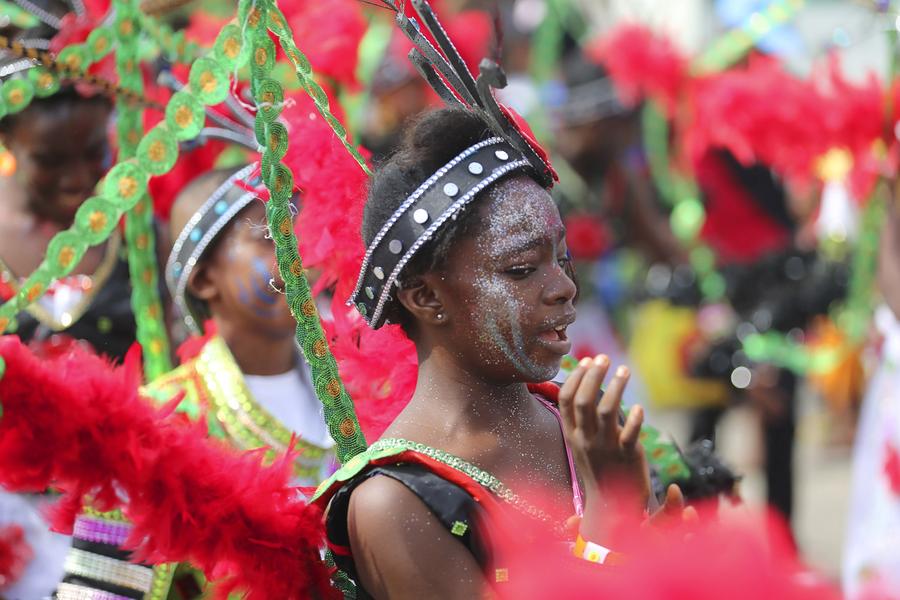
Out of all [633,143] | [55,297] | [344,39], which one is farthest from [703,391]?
[55,297]

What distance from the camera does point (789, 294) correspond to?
6551 mm

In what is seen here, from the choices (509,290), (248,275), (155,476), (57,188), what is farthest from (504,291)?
(57,188)

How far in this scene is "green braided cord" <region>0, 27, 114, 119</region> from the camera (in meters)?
3.33

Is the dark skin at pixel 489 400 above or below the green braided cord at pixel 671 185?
below

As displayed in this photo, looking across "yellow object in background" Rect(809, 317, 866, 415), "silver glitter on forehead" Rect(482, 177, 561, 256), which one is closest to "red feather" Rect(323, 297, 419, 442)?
"silver glitter on forehead" Rect(482, 177, 561, 256)

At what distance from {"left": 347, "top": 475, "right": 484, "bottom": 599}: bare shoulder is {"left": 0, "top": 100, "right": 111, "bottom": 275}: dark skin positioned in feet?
6.46

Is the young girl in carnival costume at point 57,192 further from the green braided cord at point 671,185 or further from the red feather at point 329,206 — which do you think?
the green braided cord at point 671,185

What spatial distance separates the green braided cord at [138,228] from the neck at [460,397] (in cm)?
124

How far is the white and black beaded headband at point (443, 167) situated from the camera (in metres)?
2.37

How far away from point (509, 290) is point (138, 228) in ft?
4.91

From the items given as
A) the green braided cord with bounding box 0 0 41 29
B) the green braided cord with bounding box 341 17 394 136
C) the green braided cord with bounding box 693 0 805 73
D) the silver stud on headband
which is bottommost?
the silver stud on headband

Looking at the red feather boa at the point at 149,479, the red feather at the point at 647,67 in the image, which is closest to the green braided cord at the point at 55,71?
the red feather boa at the point at 149,479

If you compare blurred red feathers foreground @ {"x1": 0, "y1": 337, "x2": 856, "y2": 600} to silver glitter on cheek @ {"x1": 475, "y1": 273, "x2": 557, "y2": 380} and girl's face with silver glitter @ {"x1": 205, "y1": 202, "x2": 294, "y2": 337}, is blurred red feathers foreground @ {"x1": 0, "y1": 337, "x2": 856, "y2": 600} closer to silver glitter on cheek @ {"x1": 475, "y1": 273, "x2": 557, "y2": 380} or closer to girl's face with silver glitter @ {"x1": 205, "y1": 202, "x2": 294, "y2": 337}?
silver glitter on cheek @ {"x1": 475, "y1": 273, "x2": 557, "y2": 380}

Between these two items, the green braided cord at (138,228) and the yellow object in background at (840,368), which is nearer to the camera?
the green braided cord at (138,228)
